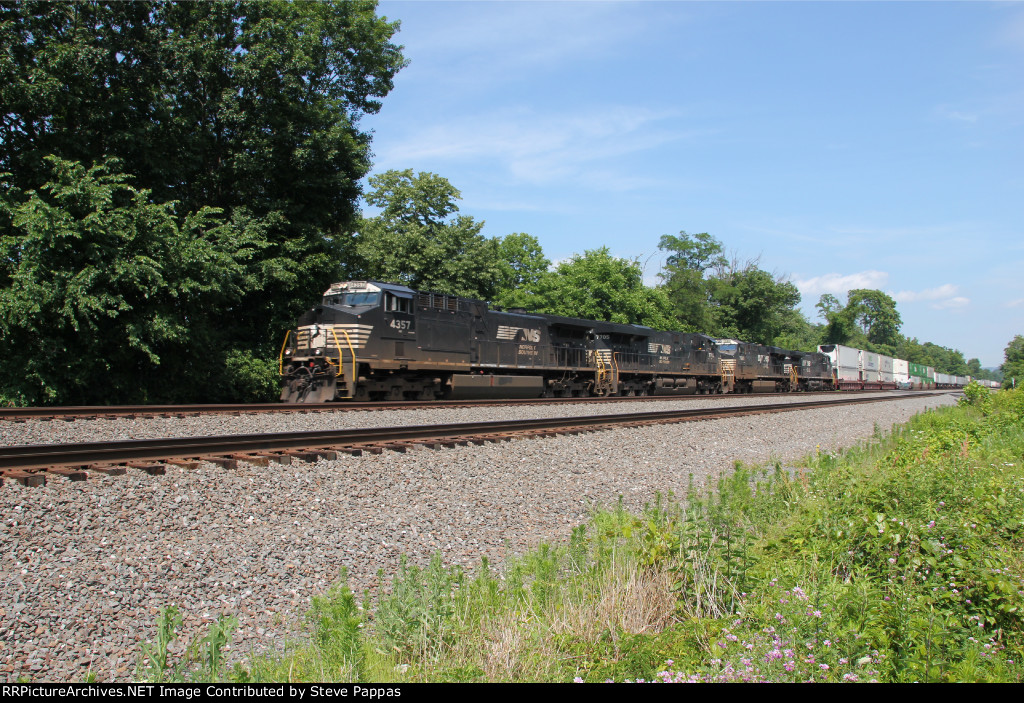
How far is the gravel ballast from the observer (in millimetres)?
3988

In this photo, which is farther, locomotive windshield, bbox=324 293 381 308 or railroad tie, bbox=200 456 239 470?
locomotive windshield, bbox=324 293 381 308

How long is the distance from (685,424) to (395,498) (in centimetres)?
934

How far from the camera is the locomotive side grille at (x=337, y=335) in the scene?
1708 centimetres

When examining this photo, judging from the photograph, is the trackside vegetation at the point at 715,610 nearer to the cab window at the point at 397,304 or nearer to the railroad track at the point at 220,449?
the railroad track at the point at 220,449

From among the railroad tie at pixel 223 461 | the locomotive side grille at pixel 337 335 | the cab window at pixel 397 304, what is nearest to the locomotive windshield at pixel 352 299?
the cab window at pixel 397 304

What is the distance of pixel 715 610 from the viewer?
14.8 ft

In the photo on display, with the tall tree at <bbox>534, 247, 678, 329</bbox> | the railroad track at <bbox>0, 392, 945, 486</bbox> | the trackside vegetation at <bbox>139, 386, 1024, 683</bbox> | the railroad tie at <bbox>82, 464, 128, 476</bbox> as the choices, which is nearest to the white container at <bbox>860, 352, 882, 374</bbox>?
the tall tree at <bbox>534, 247, 678, 329</bbox>

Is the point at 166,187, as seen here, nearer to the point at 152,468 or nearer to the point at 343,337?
the point at 343,337

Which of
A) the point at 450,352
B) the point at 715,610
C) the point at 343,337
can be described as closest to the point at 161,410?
the point at 343,337

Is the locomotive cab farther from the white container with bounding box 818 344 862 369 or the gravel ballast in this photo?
the white container with bounding box 818 344 862 369

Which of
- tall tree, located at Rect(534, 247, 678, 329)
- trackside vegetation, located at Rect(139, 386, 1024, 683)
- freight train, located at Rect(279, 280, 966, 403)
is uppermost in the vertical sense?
tall tree, located at Rect(534, 247, 678, 329)

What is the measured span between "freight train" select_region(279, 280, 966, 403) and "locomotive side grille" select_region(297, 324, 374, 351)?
0.03m

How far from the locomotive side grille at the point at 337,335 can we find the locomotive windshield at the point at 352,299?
0.88 metres

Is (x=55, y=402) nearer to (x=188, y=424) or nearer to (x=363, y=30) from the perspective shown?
(x=188, y=424)
